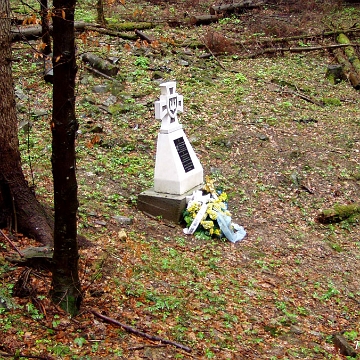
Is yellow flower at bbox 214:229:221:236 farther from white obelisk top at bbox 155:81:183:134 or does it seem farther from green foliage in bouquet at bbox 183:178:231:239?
white obelisk top at bbox 155:81:183:134

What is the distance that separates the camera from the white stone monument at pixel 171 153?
8.55 meters

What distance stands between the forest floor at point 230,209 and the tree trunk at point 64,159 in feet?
0.83

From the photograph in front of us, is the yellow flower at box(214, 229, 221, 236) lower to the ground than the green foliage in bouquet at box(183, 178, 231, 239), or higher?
lower

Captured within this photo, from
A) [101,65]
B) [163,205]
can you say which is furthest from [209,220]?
[101,65]

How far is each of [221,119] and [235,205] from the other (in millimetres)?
3976

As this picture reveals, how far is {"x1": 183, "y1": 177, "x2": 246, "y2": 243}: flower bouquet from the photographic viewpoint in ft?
27.3

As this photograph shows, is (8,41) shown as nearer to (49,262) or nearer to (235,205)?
(49,262)

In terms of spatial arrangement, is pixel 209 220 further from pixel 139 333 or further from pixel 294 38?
pixel 294 38

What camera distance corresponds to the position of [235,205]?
9672 mm

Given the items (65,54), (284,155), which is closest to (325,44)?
(284,155)

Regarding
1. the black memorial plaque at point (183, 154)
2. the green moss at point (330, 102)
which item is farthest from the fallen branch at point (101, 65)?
the green moss at point (330, 102)

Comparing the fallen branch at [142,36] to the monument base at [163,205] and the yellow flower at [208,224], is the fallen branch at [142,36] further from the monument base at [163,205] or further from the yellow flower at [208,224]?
the yellow flower at [208,224]

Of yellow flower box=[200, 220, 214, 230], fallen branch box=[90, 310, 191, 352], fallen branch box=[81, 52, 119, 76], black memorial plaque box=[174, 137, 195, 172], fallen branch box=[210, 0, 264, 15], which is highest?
fallen branch box=[210, 0, 264, 15]

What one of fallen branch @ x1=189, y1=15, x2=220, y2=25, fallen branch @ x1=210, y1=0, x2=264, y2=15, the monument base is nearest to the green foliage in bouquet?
the monument base
